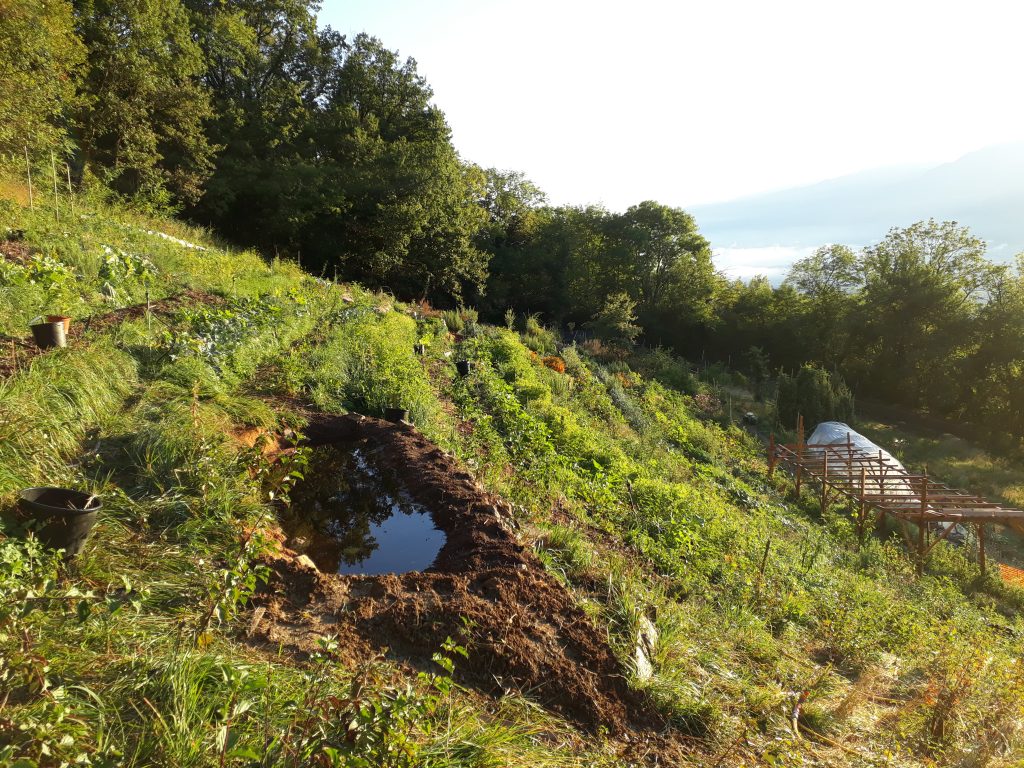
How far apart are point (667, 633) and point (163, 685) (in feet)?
9.79

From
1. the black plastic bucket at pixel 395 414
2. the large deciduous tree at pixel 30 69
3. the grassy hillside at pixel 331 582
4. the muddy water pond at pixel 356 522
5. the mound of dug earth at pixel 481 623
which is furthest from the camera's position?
the large deciduous tree at pixel 30 69

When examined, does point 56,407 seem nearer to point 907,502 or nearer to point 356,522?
point 356,522

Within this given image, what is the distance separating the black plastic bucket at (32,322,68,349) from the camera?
4.49 m

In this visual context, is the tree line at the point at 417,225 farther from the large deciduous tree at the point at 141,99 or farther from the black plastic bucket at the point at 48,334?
the black plastic bucket at the point at 48,334

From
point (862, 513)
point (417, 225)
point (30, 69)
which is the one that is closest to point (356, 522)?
point (862, 513)

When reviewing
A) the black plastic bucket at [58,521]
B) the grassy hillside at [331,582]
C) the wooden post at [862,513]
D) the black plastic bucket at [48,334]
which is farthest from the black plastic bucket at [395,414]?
the wooden post at [862,513]

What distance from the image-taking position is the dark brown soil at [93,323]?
4184 millimetres

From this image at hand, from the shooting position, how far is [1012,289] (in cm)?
2022

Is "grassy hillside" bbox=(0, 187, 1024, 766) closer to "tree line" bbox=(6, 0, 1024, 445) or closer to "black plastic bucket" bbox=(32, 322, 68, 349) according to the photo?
"black plastic bucket" bbox=(32, 322, 68, 349)

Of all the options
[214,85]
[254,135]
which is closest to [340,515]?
[254,135]

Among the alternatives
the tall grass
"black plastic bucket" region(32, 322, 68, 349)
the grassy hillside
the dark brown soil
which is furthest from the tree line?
the tall grass

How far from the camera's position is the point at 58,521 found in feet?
8.63

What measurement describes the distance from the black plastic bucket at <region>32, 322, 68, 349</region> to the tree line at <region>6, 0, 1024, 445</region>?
745 cm

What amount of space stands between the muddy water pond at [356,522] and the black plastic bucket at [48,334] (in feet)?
7.64
